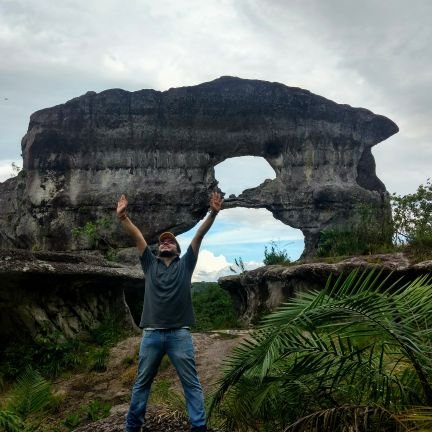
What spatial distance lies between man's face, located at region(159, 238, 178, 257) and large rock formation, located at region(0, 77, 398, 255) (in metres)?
17.0

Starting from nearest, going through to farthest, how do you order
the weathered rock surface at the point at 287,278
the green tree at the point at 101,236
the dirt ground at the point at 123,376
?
the dirt ground at the point at 123,376 → the weathered rock surface at the point at 287,278 → the green tree at the point at 101,236

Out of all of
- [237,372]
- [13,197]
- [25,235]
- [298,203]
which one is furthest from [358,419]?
[13,197]

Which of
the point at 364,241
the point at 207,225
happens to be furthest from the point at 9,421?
the point at 364,241

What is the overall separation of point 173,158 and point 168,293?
1839 cm

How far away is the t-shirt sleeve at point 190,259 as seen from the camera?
4.44 m

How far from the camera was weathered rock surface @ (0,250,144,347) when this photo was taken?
8.42 meters

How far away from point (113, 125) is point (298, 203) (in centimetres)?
770

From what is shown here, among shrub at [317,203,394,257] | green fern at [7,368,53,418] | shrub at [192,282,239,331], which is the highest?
shrub at [317,203,394,257]

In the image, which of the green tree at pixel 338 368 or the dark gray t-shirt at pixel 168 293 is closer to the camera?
the green tree at pixel 338 368

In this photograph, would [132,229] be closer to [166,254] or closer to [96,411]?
[166,254]

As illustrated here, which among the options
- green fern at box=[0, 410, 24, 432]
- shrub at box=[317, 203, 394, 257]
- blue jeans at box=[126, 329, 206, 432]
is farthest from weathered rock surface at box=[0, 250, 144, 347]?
shrub at box=[317, 203, 394, 257]

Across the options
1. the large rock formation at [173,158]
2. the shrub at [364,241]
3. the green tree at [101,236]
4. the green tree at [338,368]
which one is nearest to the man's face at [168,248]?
the green tree at [338,368]

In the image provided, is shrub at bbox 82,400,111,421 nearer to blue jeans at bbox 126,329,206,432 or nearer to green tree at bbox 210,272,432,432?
blue jeans at bbox 126,329,206,432

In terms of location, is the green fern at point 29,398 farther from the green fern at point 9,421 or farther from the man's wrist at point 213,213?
the man's wrist at point 213,213
